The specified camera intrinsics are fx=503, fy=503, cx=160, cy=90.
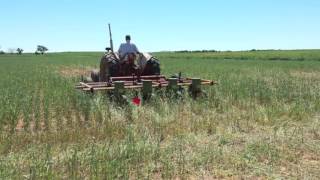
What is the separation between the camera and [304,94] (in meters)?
12.5

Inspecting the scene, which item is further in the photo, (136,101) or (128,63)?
(128,63)

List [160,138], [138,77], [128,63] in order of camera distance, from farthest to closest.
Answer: [128,63]
[138,77]
[160,138]

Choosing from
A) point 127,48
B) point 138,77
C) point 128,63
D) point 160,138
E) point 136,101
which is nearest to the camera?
point 160,138

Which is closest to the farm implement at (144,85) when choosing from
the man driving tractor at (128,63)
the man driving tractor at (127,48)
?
the man driving tractor at (128,63)

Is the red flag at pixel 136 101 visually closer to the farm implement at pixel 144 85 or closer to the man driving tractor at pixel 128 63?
the farm implement at pixel 144 85

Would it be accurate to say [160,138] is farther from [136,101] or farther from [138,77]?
[138,77]

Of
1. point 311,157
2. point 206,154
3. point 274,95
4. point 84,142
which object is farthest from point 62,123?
point 274,95

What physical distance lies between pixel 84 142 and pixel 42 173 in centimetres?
164

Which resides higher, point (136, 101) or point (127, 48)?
point (127, 48)

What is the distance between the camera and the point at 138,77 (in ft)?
39.2

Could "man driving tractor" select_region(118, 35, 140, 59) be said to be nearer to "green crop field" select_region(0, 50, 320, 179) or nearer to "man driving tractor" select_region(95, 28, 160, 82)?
"man driving tractor" select_region(95, 28, 160, 82)

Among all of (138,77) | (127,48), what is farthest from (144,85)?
(127,48)

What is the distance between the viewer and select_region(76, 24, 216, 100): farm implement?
1104cm

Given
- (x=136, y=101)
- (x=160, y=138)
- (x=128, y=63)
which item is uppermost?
(x=128, y=63)
